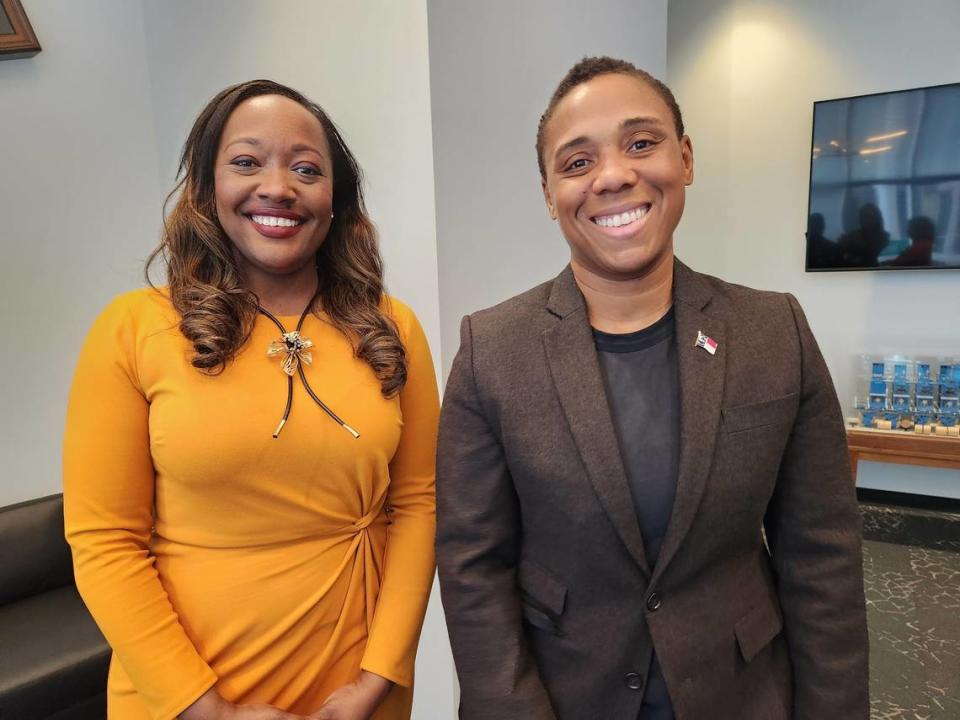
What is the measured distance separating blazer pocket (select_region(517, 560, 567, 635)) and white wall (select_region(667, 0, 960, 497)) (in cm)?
342

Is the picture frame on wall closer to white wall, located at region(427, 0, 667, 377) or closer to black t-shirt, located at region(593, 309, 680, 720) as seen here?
white wall, located at region(427, 0, 667, 377)

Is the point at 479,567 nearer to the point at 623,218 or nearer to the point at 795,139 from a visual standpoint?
the point at 623,218

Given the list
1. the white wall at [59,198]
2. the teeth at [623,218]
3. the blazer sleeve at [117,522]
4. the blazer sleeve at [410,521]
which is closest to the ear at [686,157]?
the teeth at [623,218]

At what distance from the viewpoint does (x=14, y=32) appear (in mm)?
2254

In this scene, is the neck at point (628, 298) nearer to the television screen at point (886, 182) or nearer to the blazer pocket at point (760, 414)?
the blazer pocket at point (760, 414)

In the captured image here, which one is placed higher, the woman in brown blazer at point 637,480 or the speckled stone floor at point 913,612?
the woman in brown blazer at point 637,480

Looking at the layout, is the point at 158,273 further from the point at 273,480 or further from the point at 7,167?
the point at 273,480

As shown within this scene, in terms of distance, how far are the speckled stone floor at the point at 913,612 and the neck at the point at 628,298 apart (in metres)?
1.93

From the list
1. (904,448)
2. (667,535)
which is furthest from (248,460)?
(904,448)

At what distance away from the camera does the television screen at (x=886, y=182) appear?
3.41 metres

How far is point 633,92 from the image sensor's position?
93cm

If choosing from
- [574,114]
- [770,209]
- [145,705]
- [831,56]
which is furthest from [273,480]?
[831,56]

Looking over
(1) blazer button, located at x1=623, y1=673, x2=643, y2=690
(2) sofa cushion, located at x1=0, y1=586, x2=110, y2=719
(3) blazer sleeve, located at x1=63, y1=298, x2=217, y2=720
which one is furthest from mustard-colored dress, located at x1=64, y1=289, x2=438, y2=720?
(2) sofa cushion, located at x1=0, y1=586, x2=110, y2=719

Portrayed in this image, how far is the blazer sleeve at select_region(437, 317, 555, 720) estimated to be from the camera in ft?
3.16
